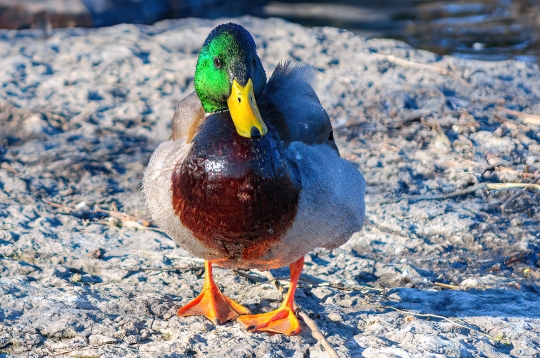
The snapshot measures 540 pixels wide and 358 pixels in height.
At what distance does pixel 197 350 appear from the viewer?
9.94 feet

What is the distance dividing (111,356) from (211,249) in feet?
1.98

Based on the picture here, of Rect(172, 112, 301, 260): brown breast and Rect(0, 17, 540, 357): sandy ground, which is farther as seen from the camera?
Rect(0, 17, 540, 357): sandy ground

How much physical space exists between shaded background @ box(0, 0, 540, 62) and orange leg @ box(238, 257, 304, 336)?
14.9ft

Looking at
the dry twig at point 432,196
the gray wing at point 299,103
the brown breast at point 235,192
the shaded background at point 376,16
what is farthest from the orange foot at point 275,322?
the shaded background at point 376,16

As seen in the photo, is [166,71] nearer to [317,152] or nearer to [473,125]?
[473,125]

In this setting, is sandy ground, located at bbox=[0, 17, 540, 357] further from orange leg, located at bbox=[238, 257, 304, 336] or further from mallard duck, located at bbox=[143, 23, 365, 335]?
mallard duck, located at bbox=[143, 23, 365, 335]

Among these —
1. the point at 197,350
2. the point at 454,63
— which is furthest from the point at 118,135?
the point at 454,63

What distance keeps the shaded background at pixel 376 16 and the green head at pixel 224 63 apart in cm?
413

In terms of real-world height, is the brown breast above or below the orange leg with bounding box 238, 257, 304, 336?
above

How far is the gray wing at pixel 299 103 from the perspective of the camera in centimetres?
346

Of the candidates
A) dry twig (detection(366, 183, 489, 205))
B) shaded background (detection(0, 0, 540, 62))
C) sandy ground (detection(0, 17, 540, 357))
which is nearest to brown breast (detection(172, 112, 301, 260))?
sandy ground (detection(0, 17, 540, 357))

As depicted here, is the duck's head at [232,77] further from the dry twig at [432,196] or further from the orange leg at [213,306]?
the dry twig at [432,196]

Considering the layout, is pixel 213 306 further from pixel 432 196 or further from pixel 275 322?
pixel 432 196

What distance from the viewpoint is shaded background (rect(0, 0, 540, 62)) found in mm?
7320
